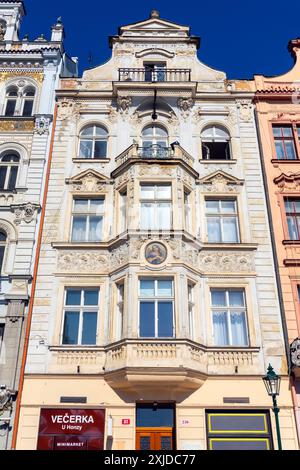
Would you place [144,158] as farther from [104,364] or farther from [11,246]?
[104,364]

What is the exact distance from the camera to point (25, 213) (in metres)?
19.2

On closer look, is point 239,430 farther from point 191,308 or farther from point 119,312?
point 119,312

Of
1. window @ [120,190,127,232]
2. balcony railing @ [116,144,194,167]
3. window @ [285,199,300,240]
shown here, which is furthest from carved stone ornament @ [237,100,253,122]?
window @ [120,190,127,232]

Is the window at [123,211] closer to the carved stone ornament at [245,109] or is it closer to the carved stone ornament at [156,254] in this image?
the carved stone ornament at [156,254]

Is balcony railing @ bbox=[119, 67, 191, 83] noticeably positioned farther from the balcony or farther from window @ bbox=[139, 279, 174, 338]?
window @ bbox=[139, 279, 174, 338]

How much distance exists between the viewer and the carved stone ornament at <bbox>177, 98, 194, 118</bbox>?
878 inches

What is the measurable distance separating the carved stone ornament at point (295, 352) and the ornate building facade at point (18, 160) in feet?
30.1

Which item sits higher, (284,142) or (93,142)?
(93,142)

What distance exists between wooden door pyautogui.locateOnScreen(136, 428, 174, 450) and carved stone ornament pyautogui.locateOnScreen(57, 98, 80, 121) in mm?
14650

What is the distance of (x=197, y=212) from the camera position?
1962cm

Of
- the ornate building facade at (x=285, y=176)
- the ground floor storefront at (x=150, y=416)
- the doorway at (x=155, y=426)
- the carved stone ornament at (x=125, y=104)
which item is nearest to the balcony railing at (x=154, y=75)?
the carved stone ornament at (x=125, y=104)

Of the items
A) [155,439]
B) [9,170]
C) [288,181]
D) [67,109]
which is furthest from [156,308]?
[67,109]

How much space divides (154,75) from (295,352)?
49.5 ft

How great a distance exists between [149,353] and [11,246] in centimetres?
730
